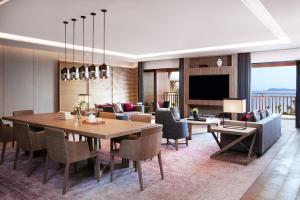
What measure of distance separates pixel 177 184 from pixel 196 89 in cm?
643

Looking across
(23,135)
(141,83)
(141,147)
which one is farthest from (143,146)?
(141,83)

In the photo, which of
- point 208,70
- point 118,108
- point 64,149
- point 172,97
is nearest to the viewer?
point 64,149

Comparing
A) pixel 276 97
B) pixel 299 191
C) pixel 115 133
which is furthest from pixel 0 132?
pixel 276 97

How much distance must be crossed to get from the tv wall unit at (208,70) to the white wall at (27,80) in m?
4.85

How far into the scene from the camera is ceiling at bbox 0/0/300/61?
3.75m

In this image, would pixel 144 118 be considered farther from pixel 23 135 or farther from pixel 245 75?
pixel 245 75

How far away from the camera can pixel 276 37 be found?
6055 mm

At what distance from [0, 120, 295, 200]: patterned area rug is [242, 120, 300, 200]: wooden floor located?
0.10 meters

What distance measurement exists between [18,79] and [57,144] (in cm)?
527

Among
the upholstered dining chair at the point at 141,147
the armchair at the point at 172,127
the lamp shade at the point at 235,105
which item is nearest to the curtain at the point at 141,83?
the armchair at the point at 172,127

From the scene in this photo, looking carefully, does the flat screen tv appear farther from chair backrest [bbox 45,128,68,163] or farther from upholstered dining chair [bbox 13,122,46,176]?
chair backrest [bbox 45,128,68,163]

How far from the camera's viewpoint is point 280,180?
11.2 feet

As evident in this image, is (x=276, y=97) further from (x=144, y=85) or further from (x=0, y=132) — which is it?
(x=0, y=132)

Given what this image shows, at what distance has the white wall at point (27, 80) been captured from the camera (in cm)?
709
